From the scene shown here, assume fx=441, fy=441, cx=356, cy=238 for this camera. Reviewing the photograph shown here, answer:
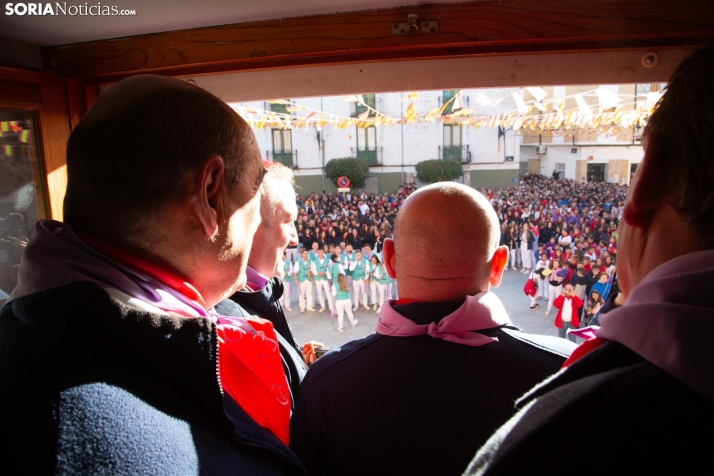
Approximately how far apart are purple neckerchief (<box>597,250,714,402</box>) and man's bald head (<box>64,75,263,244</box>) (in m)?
0.68

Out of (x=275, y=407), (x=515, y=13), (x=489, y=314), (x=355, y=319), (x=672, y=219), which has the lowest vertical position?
(x=355, y=319)

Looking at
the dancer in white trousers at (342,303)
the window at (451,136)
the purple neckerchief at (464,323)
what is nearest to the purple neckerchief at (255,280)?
the purple neckerchief at (464,323)

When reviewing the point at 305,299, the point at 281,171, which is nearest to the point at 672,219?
the point at 281,171

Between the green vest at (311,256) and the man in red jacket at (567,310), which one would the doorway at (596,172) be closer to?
the man in red jacket at (567,310)

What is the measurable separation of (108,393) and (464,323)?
28.0 inches

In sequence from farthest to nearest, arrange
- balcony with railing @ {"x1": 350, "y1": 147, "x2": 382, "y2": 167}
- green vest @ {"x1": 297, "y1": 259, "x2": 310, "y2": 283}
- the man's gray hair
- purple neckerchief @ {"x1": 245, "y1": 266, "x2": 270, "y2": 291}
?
green vest @ {"x1": 297, "y1": 259, "x2": 310, "y2": 283} < balcony with railing @ {"x1": 350, "y1": 147, "x2": 382, "y2": 167} < the man's gray hair < purple neckerchief @ {"x1": 245, "y1": 266, "x2": 270, "y2": 291}

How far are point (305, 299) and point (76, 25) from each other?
20.3 feet

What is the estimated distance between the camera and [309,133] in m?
6.42

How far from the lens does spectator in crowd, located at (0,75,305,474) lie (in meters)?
0.60

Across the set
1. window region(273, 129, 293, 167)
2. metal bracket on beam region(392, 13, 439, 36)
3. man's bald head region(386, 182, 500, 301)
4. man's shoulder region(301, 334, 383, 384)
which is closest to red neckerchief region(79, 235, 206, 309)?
man's shoulder region(301, 334, 383, 384)

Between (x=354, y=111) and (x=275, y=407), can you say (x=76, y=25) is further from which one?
(x=354, y=111)

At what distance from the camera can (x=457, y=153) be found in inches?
140

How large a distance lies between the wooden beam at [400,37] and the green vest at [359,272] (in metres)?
6.03

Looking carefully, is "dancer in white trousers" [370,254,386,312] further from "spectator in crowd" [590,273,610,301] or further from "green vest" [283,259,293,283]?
"spectator in crowd" [590,273,610,301]
